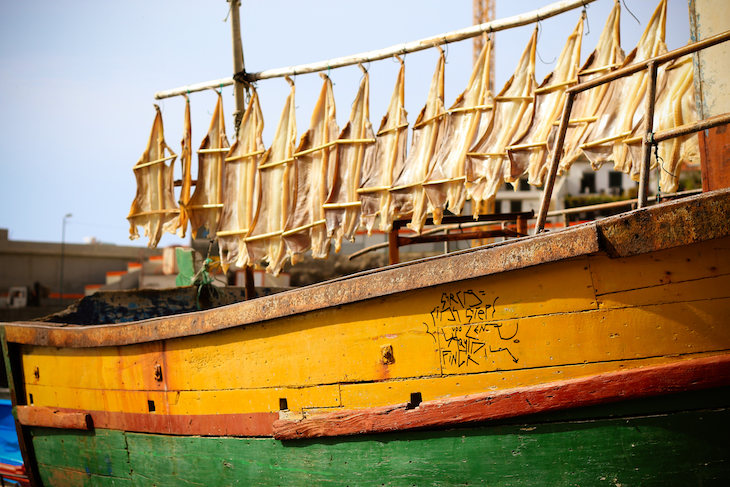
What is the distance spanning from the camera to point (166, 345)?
3.96m

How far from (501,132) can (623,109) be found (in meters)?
1.08

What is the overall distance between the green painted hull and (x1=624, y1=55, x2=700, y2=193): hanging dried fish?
1990 mm

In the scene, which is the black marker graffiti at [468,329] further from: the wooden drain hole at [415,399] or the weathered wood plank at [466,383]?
the wooden drain hole at [415,399]

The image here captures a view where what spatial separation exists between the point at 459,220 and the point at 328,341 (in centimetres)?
286

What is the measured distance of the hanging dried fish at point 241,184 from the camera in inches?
246

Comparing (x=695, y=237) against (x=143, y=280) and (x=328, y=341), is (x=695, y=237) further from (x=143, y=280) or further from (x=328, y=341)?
(x=143, y=280)

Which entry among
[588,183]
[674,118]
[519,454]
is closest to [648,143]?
[519,454]

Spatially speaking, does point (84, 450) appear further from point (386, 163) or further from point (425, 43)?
point (425, 43)

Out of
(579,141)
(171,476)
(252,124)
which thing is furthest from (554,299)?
(252,124)

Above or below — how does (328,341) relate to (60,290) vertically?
below

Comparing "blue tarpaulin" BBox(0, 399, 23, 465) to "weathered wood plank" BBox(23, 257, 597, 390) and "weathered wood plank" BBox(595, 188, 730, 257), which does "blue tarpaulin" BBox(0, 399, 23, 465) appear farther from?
"weathered wood plank" BBox(595, 188, 730, 257)

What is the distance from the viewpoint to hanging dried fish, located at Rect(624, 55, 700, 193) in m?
4.01

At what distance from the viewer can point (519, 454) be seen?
8.71ft

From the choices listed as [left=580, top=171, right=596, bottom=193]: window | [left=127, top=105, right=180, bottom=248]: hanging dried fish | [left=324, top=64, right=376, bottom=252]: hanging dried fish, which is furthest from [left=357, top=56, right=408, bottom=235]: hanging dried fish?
[left=580, top=171, right=596, bottom=193]: window
